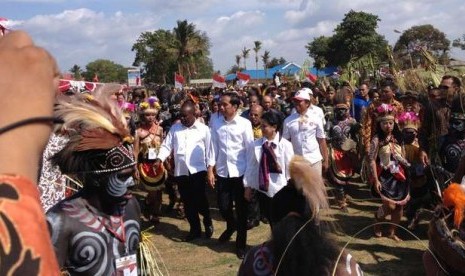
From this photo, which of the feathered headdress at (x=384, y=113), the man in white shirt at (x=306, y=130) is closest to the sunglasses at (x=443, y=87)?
the feathered headdress at (x=384, y=113)

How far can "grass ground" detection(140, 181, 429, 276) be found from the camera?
5.81 metres

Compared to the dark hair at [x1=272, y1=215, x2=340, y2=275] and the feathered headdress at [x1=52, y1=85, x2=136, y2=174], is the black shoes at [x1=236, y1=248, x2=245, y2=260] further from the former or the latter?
the dark hair at [x1=272, y1=215, x2=340, y2=275]

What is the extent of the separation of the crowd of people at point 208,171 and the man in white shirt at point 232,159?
0.04 ft

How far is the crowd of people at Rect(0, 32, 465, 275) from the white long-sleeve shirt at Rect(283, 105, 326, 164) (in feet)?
0.05

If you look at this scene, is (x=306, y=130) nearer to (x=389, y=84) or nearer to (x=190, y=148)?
(x=190, y=148)

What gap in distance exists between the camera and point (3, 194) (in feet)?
2.37

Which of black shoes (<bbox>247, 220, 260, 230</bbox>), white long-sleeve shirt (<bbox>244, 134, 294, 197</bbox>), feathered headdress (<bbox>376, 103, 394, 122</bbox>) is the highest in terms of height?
feathered headdress (<bbox>376, 103, 394, 122</bbox>)

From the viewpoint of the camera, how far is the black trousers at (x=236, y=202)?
249 inches

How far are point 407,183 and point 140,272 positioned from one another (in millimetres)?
4478

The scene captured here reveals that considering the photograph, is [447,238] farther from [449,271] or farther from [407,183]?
[407,183]

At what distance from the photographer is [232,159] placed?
6.40 m

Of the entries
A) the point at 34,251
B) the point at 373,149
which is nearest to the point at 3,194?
the point at 34,251

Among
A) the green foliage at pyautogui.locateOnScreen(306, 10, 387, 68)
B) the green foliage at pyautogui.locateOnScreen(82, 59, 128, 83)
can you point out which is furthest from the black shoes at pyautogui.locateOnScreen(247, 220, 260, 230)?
the green foliage at pyautogui.locateOnScreen(82, 59, 128, 83)

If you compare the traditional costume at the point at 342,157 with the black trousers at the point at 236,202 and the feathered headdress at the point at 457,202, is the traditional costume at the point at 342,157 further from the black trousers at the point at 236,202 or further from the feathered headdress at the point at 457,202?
the feathered headdress at the point at 457,202
